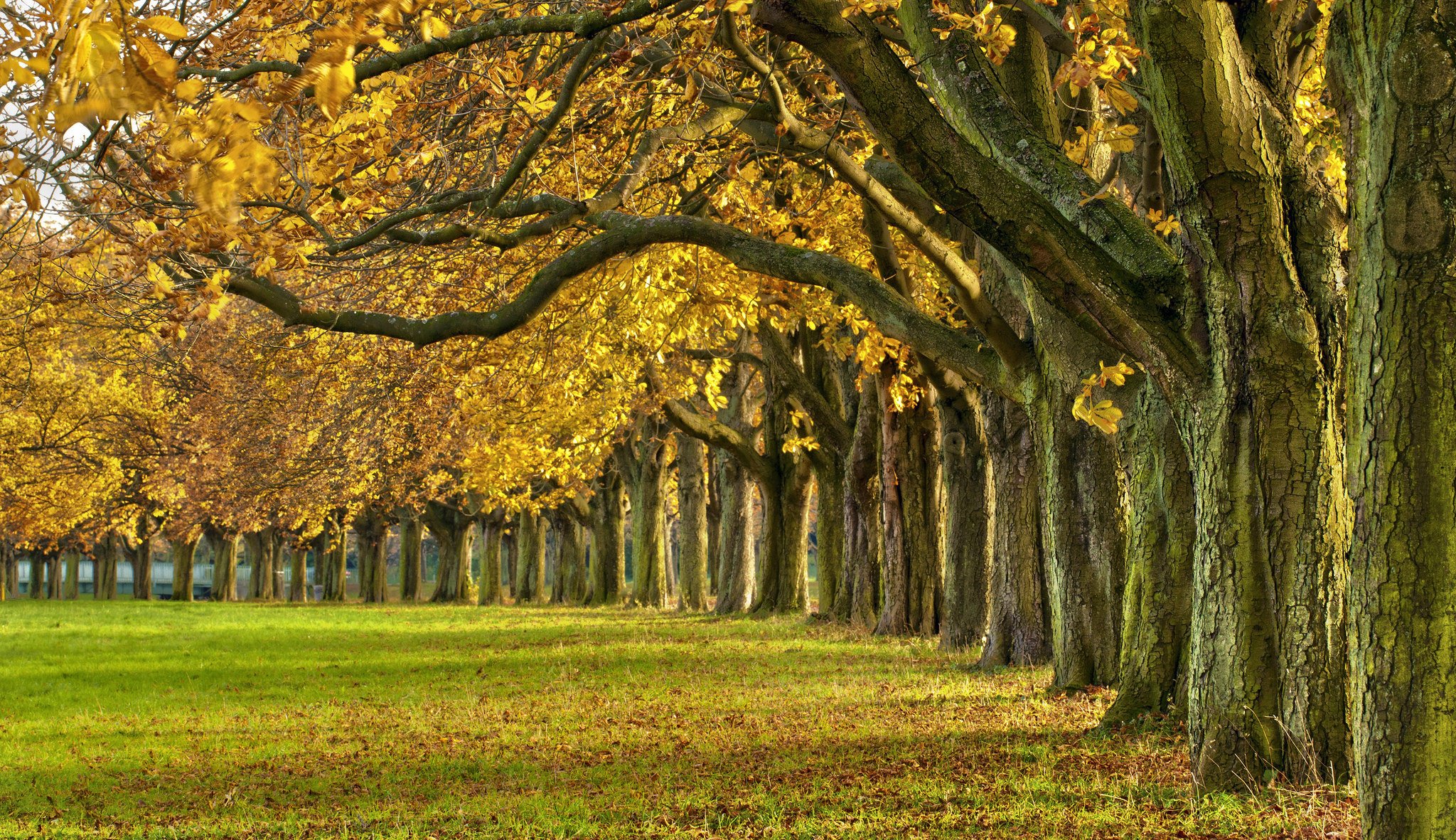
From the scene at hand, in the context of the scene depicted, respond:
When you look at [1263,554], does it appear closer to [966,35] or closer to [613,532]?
[966,35]

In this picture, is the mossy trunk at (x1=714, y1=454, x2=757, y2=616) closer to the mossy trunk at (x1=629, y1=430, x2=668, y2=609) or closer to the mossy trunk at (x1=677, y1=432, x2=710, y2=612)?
the mossy trunk at (x1=677, y1=432, x2=710, y2=612)

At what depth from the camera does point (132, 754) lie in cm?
1027

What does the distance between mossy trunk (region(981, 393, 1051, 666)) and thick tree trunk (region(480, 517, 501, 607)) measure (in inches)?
1314

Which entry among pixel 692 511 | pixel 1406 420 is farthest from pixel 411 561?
pixel 1406 420

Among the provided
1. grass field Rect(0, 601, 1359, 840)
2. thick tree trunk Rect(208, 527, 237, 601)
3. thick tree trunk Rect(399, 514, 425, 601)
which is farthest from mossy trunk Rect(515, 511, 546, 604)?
grass field Rect(0, 601, 1359, 840)

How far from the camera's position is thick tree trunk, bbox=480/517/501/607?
45781 millimetres

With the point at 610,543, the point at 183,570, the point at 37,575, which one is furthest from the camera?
the point at 37,575

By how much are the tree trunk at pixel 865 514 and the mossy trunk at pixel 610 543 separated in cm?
1606

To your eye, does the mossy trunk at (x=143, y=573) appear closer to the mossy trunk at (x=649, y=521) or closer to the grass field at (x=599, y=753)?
the mossy trunk at (x=649, y=521)

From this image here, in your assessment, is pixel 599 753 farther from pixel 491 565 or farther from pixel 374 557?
pixel 374 557

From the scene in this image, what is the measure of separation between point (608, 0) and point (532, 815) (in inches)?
257

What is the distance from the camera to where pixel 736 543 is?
2917 cm

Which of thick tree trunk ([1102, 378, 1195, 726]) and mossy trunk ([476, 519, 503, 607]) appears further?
mossy trunk ([476, 519, 503, 607])

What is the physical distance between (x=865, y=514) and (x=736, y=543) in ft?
26.1
